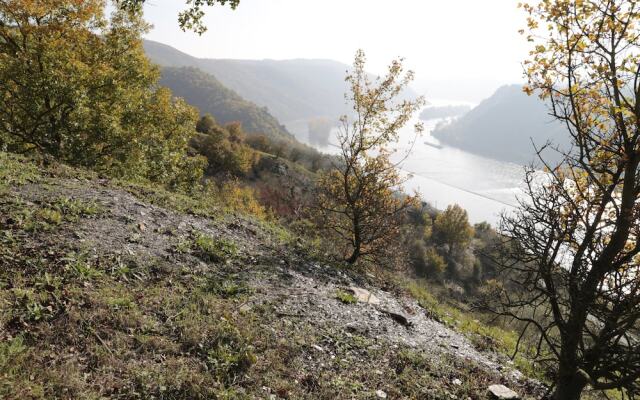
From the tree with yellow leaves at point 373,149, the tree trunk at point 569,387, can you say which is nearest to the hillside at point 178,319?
the tree trunk at point 569,387

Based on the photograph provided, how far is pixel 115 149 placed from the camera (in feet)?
74.7

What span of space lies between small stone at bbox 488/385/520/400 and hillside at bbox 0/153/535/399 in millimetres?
213

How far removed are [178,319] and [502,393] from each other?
7.40 meters

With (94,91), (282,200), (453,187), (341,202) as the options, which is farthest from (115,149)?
(453,187)

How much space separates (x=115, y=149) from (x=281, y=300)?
17.6 metres

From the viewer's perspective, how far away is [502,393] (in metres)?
8.69

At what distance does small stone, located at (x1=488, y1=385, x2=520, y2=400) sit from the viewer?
8.56m

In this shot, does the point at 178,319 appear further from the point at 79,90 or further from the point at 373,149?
the point at 79,90

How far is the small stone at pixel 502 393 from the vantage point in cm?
856

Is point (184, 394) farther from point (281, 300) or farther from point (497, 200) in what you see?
point (497, 200)

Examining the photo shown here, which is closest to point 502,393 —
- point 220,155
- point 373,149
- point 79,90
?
point 373,149

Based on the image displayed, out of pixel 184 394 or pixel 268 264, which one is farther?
pixel 268 264

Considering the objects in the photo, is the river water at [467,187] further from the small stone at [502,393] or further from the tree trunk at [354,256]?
the small stone at [502,393]

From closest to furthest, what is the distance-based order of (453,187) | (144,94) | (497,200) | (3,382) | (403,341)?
1. (3,382)
2. (403,341)
3. (144,94)
4. (497,200)
5. (453,187)
